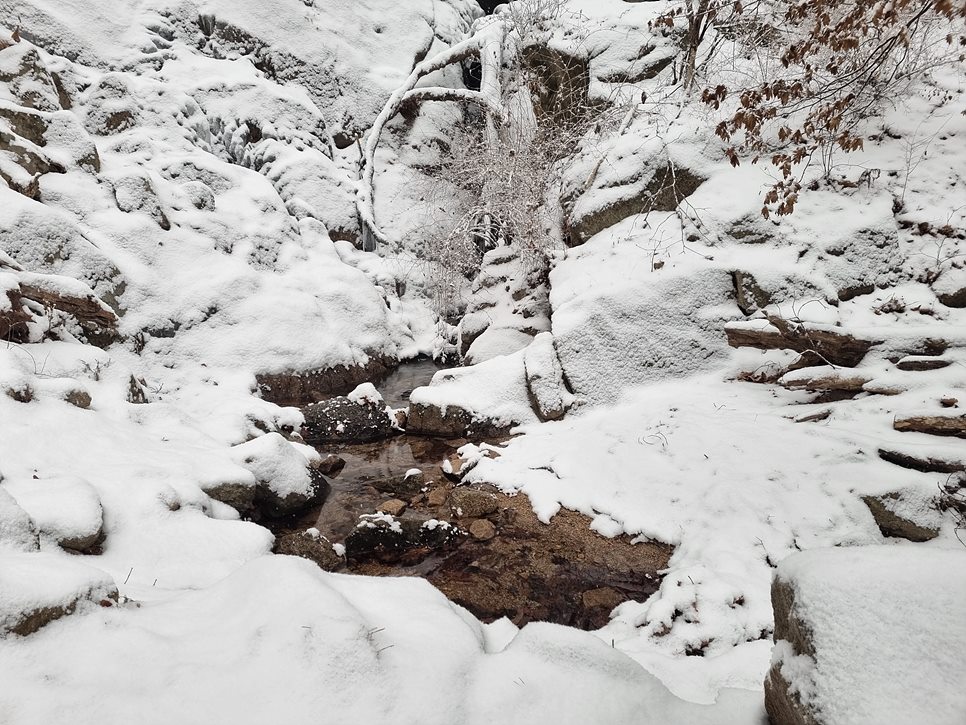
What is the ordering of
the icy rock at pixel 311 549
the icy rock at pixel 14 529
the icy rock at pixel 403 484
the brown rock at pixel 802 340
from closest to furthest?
the icy rock at pixel 14 529, the icy rock at pixel 311 549, the brown rock at pixel 802 340, the icy rock at pixel 403 484

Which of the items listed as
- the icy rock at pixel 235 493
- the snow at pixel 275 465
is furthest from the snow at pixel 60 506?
the snow at pixel 275 465

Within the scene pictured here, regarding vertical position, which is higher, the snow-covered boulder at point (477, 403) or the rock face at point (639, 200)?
the rock face at point (639, 200)

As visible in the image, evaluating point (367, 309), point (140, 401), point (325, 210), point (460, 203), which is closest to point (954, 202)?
point (460, 203)

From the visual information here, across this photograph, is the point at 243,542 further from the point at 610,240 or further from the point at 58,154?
the point at 58,154

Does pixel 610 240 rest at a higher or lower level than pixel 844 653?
higher

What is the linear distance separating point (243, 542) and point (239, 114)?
11.4 meters

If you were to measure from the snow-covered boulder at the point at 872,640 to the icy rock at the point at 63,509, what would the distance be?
356 centimetres

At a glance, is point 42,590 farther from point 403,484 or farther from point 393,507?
point 403,484

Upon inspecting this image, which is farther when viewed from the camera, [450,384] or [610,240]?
[610,240]

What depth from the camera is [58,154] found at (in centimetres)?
746

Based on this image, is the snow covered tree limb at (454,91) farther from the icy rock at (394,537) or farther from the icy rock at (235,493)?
the icy rock at (394,537)

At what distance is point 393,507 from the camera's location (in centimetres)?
473

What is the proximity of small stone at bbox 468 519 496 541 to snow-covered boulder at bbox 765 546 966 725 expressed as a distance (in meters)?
2.92

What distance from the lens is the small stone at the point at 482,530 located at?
13.8 feet
